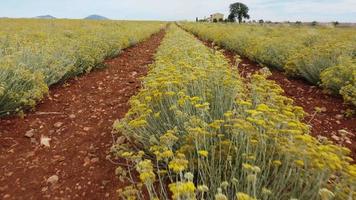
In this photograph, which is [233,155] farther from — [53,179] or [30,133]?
[30,133]

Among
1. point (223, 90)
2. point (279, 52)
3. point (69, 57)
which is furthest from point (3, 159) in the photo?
point (279, 52)

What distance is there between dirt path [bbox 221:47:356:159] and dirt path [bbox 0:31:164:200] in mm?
2056

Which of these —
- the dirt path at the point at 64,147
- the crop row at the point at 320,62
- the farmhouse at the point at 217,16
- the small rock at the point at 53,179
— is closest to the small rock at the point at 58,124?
the dirt path at the point at 64,147

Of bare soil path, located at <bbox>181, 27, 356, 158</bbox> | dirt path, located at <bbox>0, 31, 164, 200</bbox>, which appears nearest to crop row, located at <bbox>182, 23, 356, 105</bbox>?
bare soil path, located at <bbox>181, 27, 356, 158</bbox>

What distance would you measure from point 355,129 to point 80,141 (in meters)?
3.34

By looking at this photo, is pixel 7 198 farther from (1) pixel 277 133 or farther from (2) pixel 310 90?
(2) pixel 310 90

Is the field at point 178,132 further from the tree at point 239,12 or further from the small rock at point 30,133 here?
the tree at point 239,12

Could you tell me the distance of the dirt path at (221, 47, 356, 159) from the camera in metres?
4.35

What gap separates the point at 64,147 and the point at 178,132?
4.94 ft

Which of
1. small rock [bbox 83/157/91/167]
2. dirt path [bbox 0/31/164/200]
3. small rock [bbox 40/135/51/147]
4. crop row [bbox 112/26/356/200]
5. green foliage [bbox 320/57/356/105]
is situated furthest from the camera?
green foliage [bbox 320/57/356/105]

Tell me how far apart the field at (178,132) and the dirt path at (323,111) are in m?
0.02

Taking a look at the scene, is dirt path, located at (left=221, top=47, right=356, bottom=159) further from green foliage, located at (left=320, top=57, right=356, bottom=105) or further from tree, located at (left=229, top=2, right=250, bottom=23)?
tree, located at (left=229, top=2, right=250, bottom=23)

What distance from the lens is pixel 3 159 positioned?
386 cm

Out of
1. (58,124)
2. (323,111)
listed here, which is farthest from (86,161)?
(323,111)
